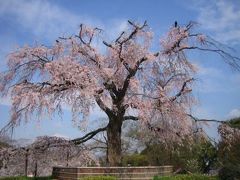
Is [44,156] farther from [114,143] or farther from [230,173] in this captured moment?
[230,173]

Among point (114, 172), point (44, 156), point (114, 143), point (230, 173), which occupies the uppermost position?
point (114, 143)

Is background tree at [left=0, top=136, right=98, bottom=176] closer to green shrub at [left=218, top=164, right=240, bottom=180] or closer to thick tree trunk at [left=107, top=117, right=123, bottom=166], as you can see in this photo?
thick tree trunk at [left=107, top=117, right=123, bottom=166]

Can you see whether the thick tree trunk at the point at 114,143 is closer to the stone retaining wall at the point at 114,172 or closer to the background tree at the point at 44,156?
the background tree at the point at 44,156

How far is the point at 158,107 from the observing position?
19.3m

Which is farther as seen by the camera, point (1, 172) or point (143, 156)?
point (143, 156)

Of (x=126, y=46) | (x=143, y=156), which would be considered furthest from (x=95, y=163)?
(x=143, y=156)

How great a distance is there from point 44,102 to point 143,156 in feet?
79.9

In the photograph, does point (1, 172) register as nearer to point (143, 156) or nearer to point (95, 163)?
point (95, 163)

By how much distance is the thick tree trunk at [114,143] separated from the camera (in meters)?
19.3

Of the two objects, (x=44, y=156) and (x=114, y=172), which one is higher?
(x=44, y=156)

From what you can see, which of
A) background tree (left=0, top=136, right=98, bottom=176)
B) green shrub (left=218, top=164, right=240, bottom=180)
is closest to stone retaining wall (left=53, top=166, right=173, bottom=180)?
background tree (left=0, top=136, right=98, bottom=176)

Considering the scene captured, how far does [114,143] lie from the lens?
19469 millimetres

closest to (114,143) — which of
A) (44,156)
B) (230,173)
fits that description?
(44,156)

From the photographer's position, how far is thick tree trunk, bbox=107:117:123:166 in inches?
758
